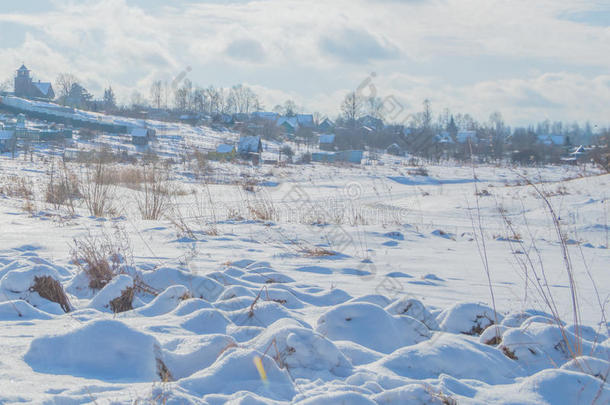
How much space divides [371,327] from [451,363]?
501 mm

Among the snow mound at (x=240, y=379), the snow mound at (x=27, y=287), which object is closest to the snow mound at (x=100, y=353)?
the snow mound at (x=240, y=379)

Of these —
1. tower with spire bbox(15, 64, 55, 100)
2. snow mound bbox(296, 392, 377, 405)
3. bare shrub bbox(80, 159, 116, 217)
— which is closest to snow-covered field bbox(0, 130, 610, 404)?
snow mound bbox(296, 392, 377, 405)

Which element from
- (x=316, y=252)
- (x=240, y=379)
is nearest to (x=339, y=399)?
(x=240, y=379)

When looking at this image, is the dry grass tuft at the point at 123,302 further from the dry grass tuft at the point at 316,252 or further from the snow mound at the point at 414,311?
the dry grass tuft at the point at 316,252

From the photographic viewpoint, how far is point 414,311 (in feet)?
9.33

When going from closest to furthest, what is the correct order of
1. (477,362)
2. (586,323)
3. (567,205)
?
1. (477,362)
2. (586,323)
3. (567,205)

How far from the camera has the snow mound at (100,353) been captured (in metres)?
1.85

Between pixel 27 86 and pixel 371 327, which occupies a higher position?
pixel 27 86

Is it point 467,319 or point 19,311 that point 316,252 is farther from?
point 19,311

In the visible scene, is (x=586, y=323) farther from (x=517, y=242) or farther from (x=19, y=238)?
(x=19, y=238)

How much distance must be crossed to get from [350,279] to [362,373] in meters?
2.17

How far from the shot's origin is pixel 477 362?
219 centimetres

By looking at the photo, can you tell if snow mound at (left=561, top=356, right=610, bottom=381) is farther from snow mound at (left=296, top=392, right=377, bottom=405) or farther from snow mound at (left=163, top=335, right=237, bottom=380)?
snow mound at (left=163, top=335, right=237, bottom=380)

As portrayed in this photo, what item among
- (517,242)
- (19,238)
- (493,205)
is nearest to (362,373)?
(19,238)
